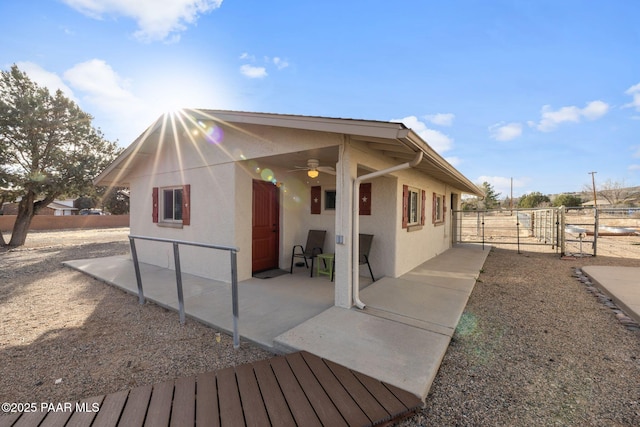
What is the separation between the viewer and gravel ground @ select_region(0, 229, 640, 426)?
2.15m

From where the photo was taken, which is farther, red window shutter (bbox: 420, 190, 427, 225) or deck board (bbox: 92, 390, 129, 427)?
red window shutter (bbox: 420, 190, 427, 225)

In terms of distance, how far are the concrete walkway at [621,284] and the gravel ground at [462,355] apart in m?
0.24

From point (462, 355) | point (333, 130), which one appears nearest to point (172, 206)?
point (333, 130)

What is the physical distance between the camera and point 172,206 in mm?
6770

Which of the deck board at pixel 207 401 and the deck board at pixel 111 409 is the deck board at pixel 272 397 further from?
the deck board at pixel 111 409

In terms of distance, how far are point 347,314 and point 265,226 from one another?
3.10 m

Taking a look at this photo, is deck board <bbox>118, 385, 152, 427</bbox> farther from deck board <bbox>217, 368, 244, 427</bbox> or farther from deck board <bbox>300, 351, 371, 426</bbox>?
deck board <bbox>300, 351, 371, 426</bbox>

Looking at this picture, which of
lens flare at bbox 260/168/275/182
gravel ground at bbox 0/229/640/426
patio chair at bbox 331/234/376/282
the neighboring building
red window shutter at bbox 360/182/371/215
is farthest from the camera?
the neighboring building

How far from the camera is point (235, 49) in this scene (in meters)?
6.46

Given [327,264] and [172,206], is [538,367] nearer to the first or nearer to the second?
[327,264]

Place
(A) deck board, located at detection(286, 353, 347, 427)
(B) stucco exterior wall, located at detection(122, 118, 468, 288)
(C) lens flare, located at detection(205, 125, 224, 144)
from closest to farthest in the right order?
(A) deck board, located at detection(286, 353, 347, 427)
(B) stucco exterior wall, located at detection(122, 118, 468, 288)
(C) lens flare, located at detection(205, 125, 224, 144)

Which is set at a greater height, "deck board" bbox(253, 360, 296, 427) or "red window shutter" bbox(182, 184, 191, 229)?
"red window shutter" bbox(182, 184, 191, 229)

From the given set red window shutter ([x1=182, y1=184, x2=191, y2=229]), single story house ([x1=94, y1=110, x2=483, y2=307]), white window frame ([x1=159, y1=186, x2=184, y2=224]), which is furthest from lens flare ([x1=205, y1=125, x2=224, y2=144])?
white window frame ([x1=159, y1=186, x2=184, y2=224])

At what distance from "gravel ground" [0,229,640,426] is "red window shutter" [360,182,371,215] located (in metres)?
2.58
